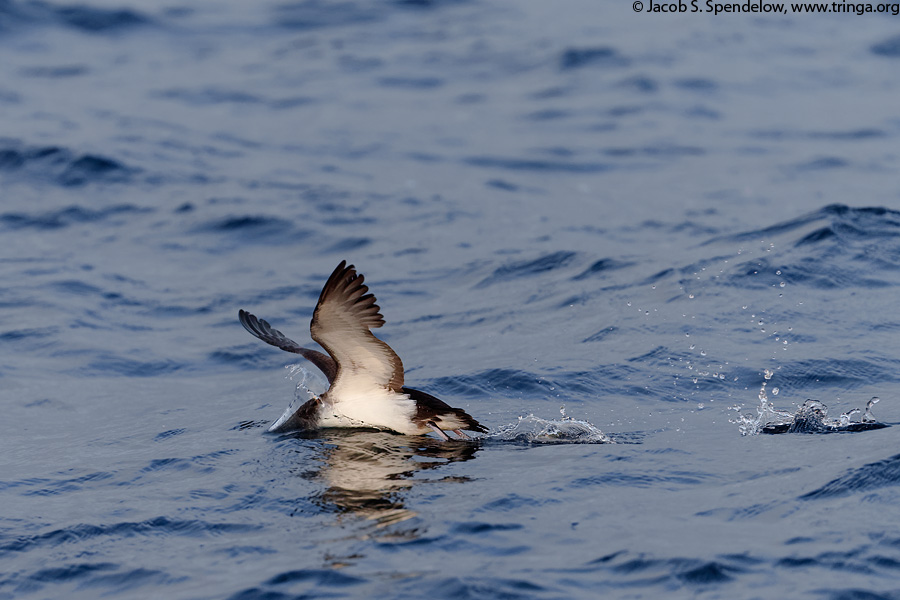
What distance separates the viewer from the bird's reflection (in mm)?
6812

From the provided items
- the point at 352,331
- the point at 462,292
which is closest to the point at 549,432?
the point at 352,331

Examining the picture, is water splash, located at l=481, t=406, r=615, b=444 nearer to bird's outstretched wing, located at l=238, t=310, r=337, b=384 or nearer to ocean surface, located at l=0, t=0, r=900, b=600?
ocean surface, located at l=0, t=0, r=900, b=600

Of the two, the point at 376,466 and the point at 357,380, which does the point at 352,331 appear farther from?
the point at 376,466

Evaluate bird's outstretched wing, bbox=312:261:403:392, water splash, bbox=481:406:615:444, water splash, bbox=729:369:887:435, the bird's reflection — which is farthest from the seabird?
water splash, bbox=729:369:887:435

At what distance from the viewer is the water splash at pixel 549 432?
26.1ft

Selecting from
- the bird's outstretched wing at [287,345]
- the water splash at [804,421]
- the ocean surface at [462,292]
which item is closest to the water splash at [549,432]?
the ocean surface at [462,292]

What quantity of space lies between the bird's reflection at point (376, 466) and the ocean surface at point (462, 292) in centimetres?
3

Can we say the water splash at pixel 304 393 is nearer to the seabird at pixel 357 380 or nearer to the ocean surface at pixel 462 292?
the seabird at pixel 357 380

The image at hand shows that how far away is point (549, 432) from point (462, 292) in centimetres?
492

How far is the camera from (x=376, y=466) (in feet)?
24.7

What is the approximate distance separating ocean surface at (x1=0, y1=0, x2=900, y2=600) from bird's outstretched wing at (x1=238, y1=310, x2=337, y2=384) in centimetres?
48

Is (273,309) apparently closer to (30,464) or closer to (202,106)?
(30,464)

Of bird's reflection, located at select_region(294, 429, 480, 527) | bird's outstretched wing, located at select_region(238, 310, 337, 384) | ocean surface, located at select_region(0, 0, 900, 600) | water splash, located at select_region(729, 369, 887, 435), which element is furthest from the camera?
bird's outstretched wing, located at select_region(238, 310, 337, 384)

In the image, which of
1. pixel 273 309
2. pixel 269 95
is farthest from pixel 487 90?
pixel 273 309
